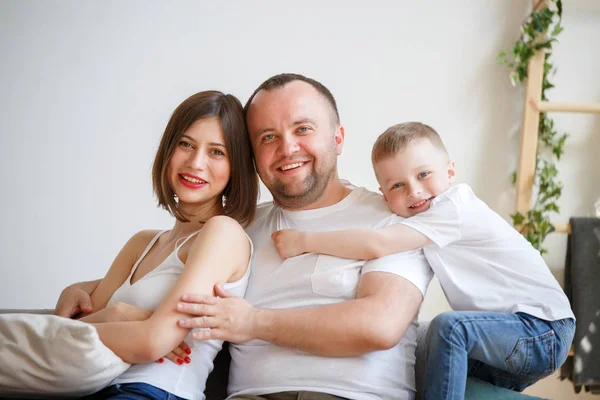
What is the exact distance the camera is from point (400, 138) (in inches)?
62.4

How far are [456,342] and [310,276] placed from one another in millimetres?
369

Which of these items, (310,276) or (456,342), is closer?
(456,342)

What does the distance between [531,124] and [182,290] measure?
1.95 metres

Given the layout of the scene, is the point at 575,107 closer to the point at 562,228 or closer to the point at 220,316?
the point at 562,228

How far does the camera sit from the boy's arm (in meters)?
1.39

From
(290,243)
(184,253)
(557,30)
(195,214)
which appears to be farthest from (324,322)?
(557,30)

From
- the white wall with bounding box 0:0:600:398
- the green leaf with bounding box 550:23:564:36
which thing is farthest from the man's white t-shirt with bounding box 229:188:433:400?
the green leaf with bounding box 550:23:564:36

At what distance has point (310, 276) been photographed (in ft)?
4.62

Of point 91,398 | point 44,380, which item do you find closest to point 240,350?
point 91,398

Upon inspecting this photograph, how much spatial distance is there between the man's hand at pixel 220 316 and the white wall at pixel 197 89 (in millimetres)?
1513

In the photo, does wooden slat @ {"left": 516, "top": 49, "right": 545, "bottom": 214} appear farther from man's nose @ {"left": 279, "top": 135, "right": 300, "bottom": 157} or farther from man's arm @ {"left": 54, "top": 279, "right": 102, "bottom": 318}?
man's arm @ {"left": 54, "top": 279, "right": 102, "bottom": 318}

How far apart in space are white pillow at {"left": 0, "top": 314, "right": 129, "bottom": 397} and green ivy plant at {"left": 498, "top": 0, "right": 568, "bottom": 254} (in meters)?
2.03

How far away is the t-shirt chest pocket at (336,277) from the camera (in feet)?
4.56

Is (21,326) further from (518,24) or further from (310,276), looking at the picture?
(518,24)
